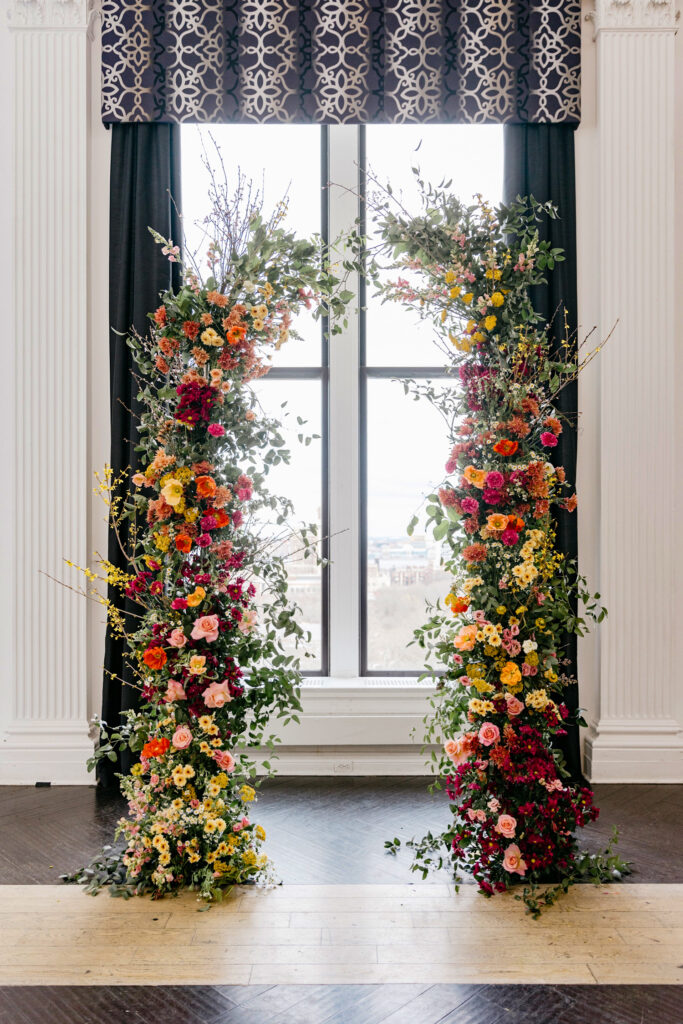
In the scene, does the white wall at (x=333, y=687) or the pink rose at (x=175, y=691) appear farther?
the white wall at (x=333, y=687)

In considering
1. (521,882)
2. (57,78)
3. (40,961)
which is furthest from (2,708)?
(57,78)

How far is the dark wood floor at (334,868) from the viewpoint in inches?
88.0

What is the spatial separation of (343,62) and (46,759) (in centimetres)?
388

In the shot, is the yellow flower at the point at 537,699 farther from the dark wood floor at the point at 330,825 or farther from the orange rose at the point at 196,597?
the orange rose at the point at 196,597

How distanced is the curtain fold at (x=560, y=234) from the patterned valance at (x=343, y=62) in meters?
0.11

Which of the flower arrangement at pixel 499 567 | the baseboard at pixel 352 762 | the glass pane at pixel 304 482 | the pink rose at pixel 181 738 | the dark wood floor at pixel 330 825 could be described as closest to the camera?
the pink rose at pixel 181 738

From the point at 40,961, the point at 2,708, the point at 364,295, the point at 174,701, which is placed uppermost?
the point at 364,295

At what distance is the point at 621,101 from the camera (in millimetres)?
4102

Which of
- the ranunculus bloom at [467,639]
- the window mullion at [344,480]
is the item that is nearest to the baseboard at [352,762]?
the window mullion at [344,480]

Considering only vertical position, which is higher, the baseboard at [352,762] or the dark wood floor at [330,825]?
the baseboard at [352,762]

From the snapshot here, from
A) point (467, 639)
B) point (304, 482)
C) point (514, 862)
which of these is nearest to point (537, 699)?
point (467, 639)

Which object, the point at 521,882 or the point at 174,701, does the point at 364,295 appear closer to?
the point at 174,701

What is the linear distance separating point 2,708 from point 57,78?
3.28 meters

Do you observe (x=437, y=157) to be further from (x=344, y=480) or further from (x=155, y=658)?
(x=155, y=658)
